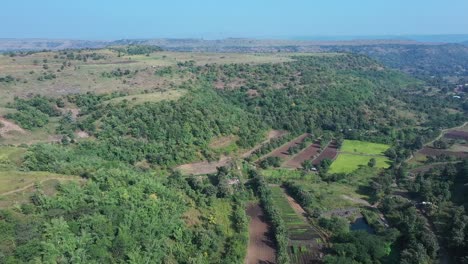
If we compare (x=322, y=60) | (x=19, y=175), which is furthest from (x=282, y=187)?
(x=322, y=60)

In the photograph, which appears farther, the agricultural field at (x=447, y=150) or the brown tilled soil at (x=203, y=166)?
the agricultural field at (x=447, y=150)

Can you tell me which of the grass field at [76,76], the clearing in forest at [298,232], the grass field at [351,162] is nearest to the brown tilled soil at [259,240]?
the clearing in forest at [298,232]

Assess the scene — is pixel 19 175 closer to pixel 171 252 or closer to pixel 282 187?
pixel 171 252

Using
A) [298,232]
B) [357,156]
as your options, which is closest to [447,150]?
[357,156]

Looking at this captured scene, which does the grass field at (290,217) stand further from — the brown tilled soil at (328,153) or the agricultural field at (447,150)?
the agricultural field at (447,150)

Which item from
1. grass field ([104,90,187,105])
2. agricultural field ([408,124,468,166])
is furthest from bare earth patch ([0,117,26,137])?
agricultural field ([408,124,468,166])

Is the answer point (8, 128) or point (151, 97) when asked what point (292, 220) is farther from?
point (8, 128)
